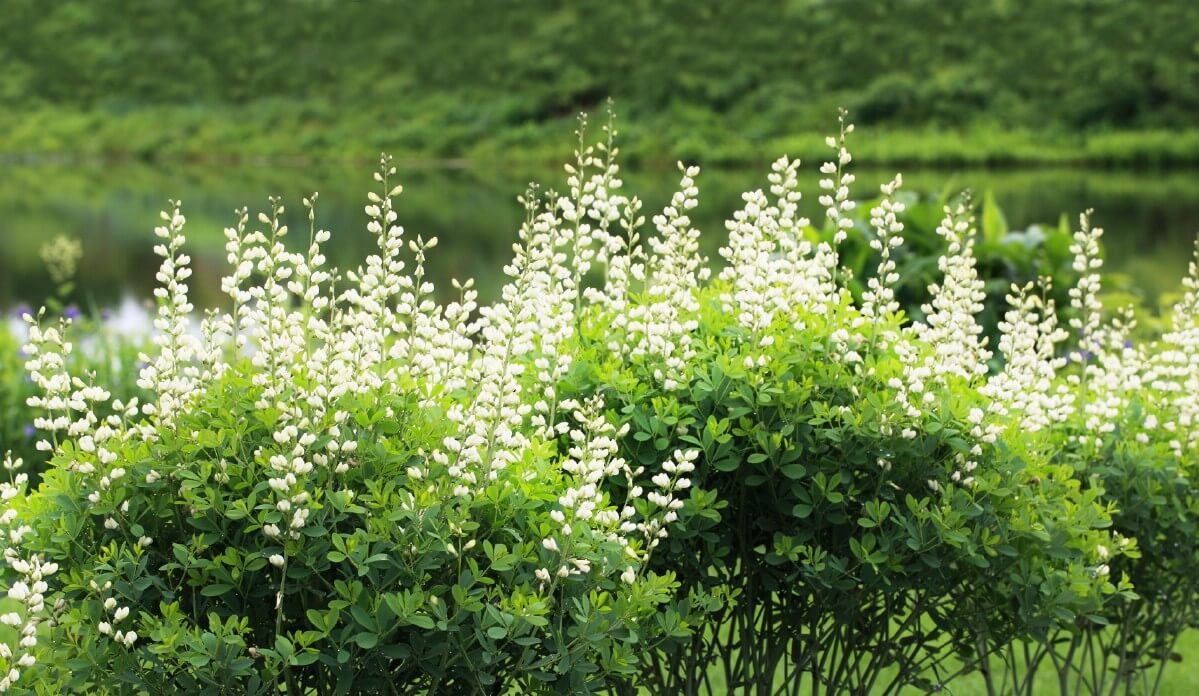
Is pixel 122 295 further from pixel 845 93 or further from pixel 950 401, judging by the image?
pixel 845 93

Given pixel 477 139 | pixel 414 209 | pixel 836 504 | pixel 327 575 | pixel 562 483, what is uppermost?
pixel 562 483

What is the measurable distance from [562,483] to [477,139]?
46226 millimetres

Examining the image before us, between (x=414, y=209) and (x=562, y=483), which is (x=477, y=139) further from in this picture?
(x=562, y=483)

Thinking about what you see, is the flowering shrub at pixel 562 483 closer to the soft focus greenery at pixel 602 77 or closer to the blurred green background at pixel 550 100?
the blurred green background at pixel 550 100

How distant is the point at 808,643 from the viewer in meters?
3.69

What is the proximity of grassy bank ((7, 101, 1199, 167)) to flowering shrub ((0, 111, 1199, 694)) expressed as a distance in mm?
35039

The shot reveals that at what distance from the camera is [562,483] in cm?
307

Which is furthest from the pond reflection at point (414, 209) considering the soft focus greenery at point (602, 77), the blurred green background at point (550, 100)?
the soft focus greenery at point (602, 77)

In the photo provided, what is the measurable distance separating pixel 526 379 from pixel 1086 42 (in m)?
44.5

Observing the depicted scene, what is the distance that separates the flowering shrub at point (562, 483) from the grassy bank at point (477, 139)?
3504 centimetres

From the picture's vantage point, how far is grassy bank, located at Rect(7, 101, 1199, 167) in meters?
41.4

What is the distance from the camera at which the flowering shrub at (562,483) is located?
2.80 m

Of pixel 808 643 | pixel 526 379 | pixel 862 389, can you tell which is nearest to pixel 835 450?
pixel 862 389

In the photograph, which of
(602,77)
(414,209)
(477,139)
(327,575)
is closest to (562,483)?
(327,575)
